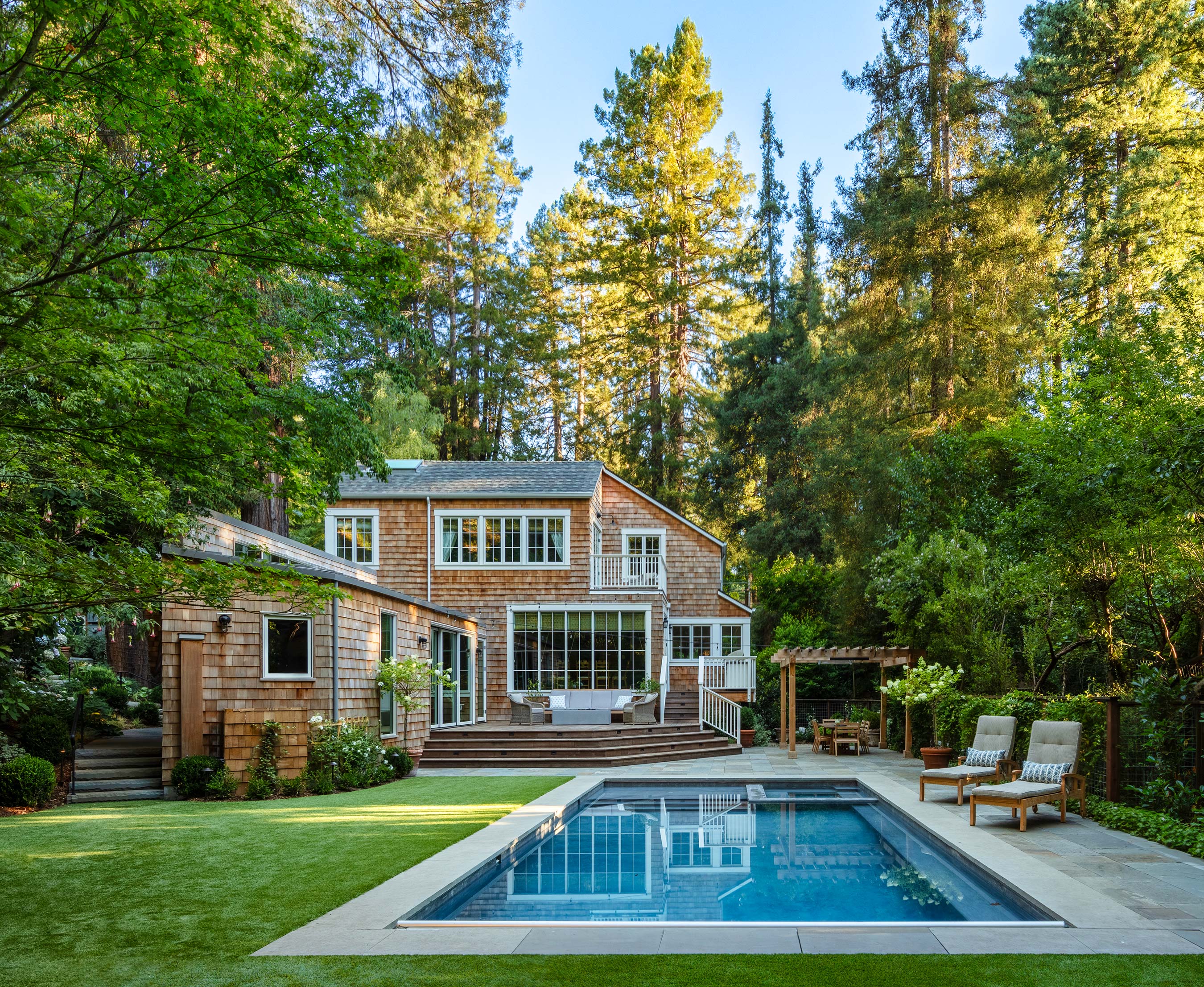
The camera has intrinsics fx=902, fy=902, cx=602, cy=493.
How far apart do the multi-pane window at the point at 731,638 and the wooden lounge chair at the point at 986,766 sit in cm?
1155

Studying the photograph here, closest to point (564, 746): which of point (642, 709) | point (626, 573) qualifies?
point (642, 709)

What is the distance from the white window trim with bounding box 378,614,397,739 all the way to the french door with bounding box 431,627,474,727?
1246mm

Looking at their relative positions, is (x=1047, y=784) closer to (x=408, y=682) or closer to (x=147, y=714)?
(x=408, y=682)

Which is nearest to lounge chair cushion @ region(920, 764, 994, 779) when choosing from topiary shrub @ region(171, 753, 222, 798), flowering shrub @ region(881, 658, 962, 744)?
flowering shrub @ region(881, 658, 962, 744)

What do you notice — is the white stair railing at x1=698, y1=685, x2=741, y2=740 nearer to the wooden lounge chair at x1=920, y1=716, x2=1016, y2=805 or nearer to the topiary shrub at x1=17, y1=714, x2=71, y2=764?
the wooden lounge chair at x1=920, y1=716, x2=1016, y2=805

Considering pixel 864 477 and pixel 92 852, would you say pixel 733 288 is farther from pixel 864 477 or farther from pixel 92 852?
pixel 92 852

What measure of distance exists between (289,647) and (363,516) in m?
9.78

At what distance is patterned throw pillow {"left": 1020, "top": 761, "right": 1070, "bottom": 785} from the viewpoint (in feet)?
A: 31.0

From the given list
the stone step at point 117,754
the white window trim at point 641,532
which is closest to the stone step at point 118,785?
the stone step at point 117,754

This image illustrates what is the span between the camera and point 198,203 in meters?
5.21

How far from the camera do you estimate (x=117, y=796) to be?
1127 centimetres

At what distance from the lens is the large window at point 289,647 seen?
1216 centimetres

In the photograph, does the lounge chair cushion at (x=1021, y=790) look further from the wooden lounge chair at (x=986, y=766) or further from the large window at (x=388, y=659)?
the large window at (x=388, y=659)

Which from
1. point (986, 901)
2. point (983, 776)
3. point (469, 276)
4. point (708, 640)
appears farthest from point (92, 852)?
point (469, 276)
